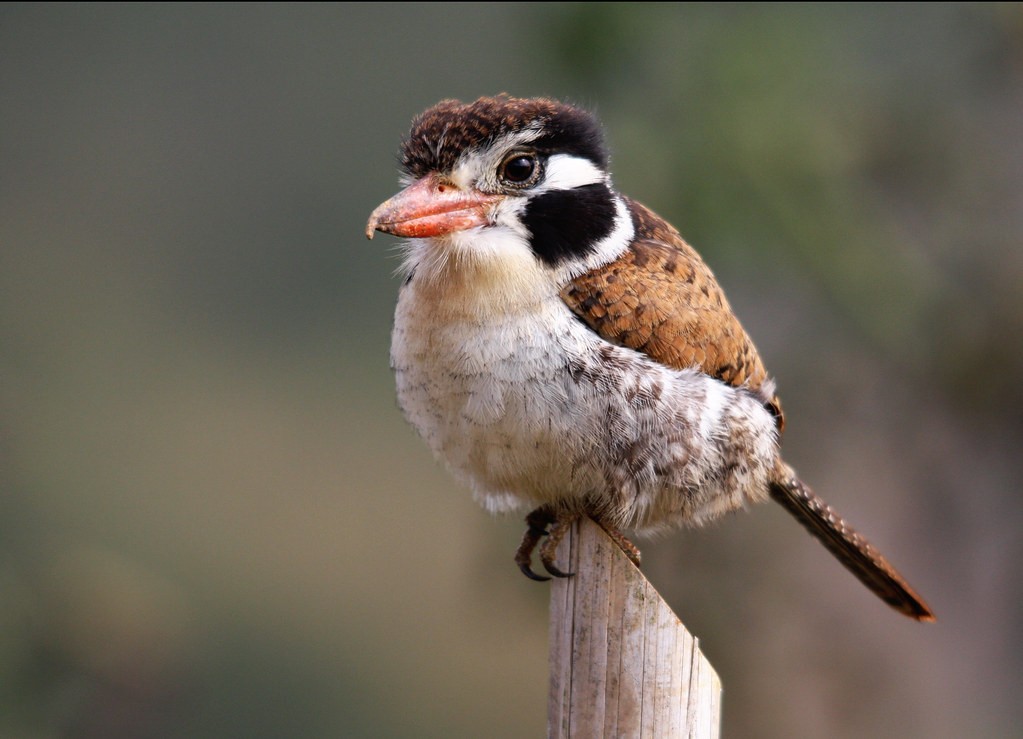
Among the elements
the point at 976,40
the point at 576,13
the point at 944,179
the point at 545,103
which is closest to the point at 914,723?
the point at 944,179

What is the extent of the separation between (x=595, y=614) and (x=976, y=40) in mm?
3316

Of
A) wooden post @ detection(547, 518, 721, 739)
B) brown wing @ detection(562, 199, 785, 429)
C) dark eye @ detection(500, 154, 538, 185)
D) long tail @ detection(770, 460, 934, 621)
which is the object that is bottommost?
wooden post @ detection(547, 518, 721, 739)

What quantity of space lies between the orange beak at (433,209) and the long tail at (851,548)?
109 centimetres

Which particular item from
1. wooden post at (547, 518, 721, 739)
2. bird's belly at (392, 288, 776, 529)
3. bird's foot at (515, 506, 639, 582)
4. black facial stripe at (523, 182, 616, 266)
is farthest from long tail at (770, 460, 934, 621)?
wooden post at (547, 518, 721, 739)

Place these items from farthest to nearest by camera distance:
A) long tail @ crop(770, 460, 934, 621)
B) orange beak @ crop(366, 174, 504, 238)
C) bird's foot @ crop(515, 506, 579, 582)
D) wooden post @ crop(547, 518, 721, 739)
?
1. long tail @ crop(770, 460, 934, 621)
2. bird's foot @ crop(515, 506, 579, 582)
3. orange beak @ crop(366, 174, 504, 238)
4. wooden post @ crop(547, 518, 721, 739)

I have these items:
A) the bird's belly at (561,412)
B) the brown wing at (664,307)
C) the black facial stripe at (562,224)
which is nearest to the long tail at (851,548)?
the brown wing at (664,307)

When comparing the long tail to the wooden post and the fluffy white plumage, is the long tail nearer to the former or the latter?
the fluffy white plumage

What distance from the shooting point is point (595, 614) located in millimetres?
2018

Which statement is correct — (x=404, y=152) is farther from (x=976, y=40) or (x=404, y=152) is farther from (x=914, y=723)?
(x=914, y=723)

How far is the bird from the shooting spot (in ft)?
7.64

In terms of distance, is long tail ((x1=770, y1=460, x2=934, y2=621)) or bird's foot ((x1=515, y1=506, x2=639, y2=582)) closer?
bird's foot ((x1=515, y1=506, x2=639, y2=582))

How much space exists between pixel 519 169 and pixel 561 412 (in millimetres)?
507

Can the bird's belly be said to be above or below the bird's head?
below

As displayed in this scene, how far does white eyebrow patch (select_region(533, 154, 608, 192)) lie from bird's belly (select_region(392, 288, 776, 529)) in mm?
259
